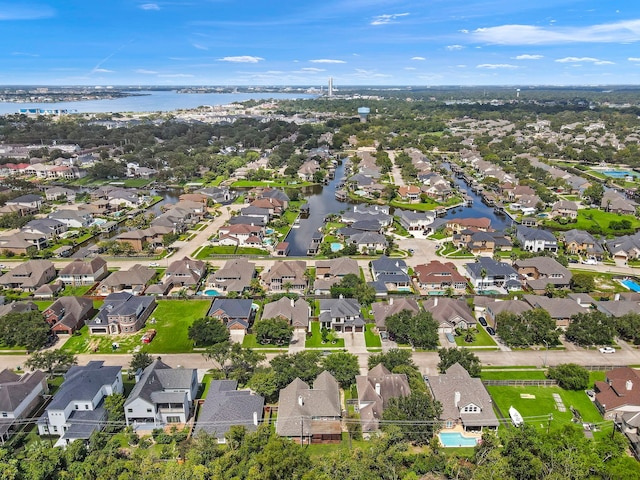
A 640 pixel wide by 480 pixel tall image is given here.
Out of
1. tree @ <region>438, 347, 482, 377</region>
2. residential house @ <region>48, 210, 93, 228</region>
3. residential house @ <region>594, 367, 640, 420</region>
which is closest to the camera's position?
residential house @ <region>594, 367, 640, 420</region>

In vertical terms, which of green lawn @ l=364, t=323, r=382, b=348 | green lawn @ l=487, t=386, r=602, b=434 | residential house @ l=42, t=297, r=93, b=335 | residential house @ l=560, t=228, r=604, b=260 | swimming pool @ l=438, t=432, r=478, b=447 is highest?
residential house @ l=560, t=228, r=604, b=260

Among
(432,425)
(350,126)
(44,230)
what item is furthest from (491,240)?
(350,126)

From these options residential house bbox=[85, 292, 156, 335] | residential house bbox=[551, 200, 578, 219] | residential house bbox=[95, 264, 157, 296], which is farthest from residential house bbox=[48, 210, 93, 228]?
residential house bbox=[551, 200, 578, 219]

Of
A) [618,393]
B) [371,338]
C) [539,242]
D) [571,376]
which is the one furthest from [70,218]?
[618,393]

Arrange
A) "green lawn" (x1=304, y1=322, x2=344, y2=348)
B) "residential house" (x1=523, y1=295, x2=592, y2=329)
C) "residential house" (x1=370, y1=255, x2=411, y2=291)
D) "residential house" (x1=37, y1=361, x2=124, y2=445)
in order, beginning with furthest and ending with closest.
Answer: "residential house" (x1=370, y1=255, x2=411, y2=291), "residential house" (x1=523, y1=295, x2=592, y2=329), "green lawn" (x1=304, y1=322, x2=344, y2=348), "residential house" (x1=37, y1=361, x2=124, y2=445)

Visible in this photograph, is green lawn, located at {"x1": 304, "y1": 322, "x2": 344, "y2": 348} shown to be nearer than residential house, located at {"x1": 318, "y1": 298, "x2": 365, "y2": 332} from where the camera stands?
Yes

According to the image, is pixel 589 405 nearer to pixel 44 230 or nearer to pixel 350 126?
pixel 44 230

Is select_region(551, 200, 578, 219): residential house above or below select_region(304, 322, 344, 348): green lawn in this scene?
above

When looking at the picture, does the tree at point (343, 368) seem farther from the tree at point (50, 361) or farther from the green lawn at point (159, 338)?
the tree at point (50, 361)

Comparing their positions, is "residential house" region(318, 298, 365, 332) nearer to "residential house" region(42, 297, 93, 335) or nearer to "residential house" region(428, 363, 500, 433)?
"residential house" region(428, 363, 500, 433)
